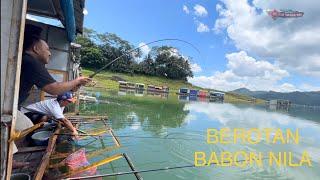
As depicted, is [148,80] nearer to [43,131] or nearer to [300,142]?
[300,142]

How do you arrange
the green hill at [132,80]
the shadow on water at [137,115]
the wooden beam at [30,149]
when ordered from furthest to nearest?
1. the green hill at [132,80]
2. the shadow on water at [137,115]
3. the wooden beam at [30,149]

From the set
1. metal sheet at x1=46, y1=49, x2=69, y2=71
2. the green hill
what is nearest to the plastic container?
metal sheet at x1=46, y1=49, x2=69, y2=71

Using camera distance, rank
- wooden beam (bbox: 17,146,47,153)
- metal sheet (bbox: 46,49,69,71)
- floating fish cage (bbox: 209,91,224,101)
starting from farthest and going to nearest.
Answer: floating fish cage (bbox: 209,91,224,101)
metal sheet (bbox: 46,49,69,71)
wooden beam (bbox: 17,146,47,153)

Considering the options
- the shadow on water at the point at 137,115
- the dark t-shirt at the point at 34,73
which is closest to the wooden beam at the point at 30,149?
the dark t-shirt at the point at 34,73

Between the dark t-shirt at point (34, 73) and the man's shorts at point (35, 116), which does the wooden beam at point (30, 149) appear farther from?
the dark t-shirt at point (34, 73)

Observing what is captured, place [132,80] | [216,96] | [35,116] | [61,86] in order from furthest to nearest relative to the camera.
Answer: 1. [216,96]
2. [132,80]
3. [35,116]
4. [61,86]

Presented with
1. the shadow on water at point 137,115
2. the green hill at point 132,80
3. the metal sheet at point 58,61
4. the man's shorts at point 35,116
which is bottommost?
the shadow on water at point 137,115

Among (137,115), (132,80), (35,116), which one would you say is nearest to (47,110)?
(35,116)

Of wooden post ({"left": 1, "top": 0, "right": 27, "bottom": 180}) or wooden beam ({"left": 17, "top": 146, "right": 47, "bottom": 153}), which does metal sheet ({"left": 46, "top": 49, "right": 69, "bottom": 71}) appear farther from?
wooden post ({"left": 1, "top": 0, "right": 27, "bottom": 180})

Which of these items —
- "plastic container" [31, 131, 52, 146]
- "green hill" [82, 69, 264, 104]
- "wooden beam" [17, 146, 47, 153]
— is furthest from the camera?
"green hill" [82, 69, 264, 104]

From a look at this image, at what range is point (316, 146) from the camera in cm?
1630

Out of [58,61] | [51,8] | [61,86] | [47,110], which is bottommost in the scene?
[47,110]

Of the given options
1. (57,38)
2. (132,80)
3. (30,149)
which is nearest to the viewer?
(30,149)

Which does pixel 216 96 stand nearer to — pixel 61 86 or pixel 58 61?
pixel 58 61
